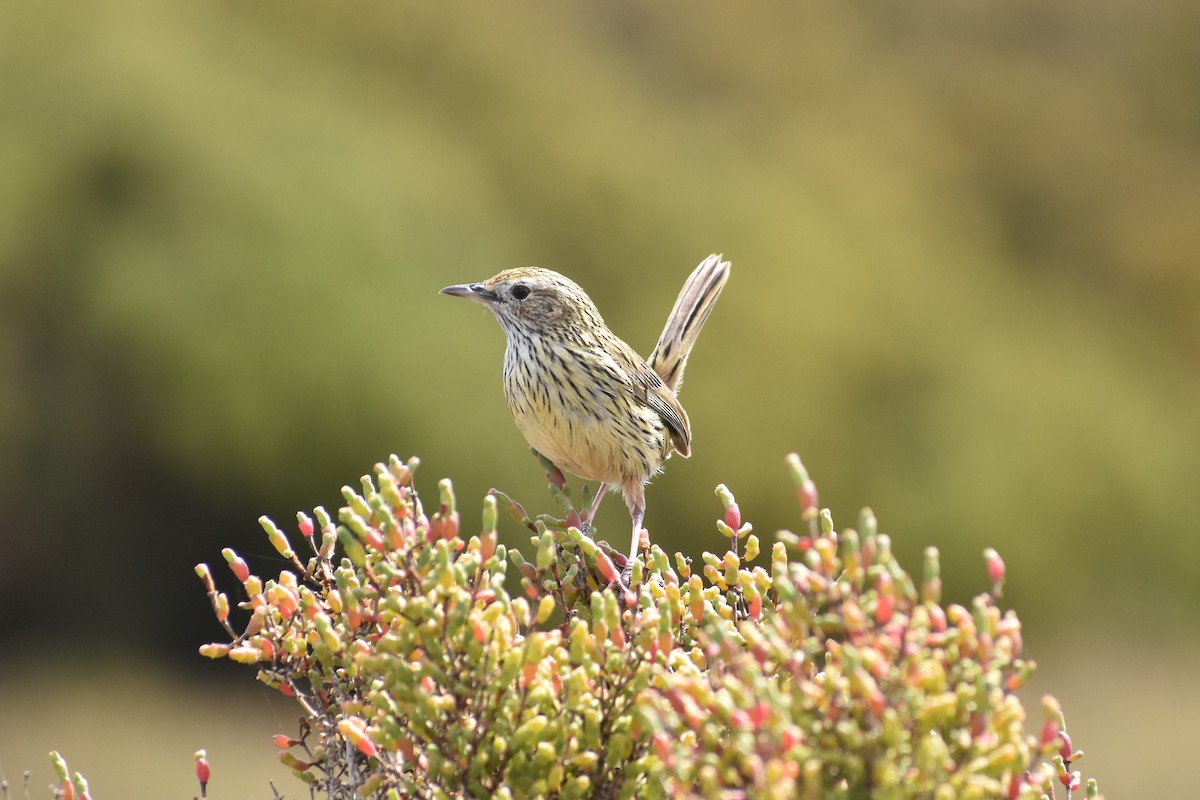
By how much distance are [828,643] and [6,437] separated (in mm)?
10268

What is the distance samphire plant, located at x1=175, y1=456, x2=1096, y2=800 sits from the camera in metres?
2.36

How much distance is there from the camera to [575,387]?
5.06 m

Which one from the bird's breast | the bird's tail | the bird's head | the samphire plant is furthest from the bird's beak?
the samphire plant

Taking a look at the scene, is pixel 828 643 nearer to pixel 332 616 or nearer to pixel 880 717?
pixel 880 717

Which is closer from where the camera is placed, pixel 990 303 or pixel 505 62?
pixel 505 62

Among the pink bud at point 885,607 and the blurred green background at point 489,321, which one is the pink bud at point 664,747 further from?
the blurred green background at point 489,321

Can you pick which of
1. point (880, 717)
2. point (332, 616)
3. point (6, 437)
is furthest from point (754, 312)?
point (880, 717)

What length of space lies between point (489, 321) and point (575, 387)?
6898mm

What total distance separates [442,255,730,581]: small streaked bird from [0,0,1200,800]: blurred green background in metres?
5.71

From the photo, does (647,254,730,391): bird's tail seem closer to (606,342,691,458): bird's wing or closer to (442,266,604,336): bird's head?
(606,342,691,458): bird's wing

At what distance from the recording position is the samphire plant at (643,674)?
7.75ft

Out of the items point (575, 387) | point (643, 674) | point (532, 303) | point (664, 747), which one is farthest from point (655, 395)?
point (664, 747)

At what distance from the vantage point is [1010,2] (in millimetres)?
17609

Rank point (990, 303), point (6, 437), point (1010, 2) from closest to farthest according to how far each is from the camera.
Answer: point (6, 437), point (990, 303), point (1010, 2)
